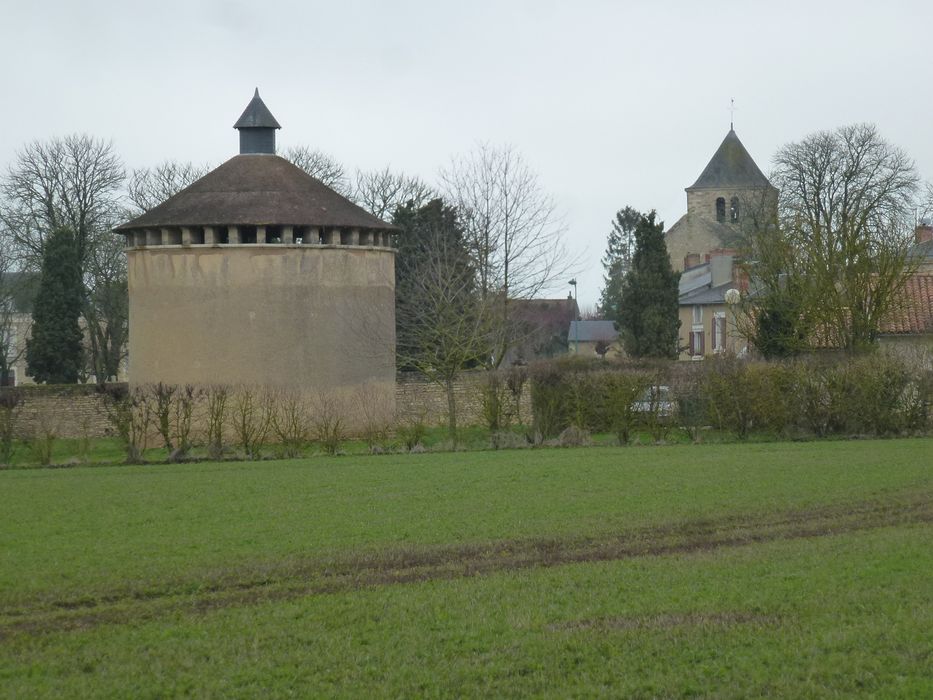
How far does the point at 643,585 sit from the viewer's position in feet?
34.0

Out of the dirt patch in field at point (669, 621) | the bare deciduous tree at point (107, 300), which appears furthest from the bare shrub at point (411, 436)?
the bare deciduous tree at point (107, 300)

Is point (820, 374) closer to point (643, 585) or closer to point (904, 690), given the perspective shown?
point (643, 585)

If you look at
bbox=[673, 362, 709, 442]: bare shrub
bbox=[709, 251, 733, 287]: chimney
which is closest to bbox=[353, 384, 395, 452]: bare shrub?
bbox=[673, 362, 709, 442]: bare shrub

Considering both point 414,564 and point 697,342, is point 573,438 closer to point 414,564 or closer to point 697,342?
point 414,564

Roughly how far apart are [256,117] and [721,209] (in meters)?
57.0

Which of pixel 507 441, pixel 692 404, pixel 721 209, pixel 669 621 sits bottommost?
pixel 669 621

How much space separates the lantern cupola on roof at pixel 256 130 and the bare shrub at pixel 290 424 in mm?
8257

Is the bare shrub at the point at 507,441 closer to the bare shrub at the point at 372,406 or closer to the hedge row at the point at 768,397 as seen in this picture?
the hedge row at the point at 768,397

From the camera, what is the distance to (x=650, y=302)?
4581cm

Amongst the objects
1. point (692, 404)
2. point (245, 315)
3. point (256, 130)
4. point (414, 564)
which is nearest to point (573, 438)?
point (692, 404)

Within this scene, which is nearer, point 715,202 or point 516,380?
point 516,380

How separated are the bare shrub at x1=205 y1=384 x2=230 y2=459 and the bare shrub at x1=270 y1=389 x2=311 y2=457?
1.09 meters

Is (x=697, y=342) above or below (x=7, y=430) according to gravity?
above

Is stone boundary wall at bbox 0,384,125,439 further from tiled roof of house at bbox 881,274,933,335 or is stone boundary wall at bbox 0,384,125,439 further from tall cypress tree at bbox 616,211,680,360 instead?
tiled roof of house at bbox 881,274,933,335
